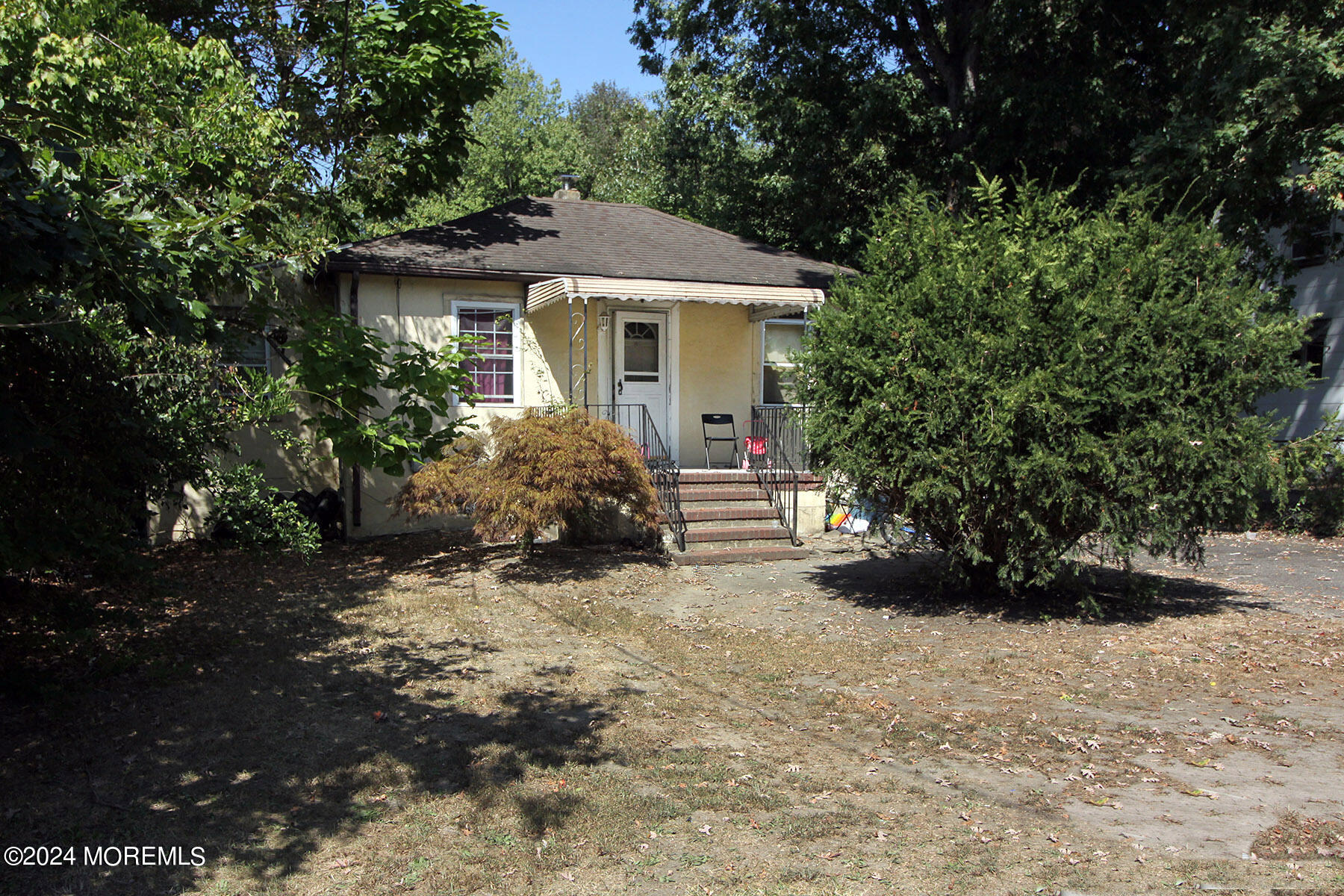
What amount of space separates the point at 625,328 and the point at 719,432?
216 centimetres

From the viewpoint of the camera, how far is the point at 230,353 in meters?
7.48

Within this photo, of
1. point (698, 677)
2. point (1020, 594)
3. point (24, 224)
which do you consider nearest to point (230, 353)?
point (24, 224)

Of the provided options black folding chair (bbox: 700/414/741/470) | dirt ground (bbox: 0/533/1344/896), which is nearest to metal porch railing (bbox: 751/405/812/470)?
black folding chair (bbox: 700/414/741/470)

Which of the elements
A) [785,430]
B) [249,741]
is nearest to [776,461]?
[785,430]

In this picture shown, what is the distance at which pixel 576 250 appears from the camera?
13.9 metres

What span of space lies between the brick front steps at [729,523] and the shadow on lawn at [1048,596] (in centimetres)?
105

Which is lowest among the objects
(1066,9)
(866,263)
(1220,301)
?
(1220,301)

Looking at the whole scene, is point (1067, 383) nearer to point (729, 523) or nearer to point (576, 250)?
point (729, 523)

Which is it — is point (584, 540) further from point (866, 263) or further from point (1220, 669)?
point (1220, 669)

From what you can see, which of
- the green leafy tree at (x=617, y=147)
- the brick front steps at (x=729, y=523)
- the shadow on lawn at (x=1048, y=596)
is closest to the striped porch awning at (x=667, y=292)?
the brick front steps at (x=729, y=523)

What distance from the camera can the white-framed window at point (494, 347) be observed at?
13.0 meters

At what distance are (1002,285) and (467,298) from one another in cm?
763

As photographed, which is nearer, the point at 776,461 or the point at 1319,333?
the point at 776,461

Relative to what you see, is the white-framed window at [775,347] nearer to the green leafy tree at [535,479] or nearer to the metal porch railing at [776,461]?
the metal porch railing at [776,461]
